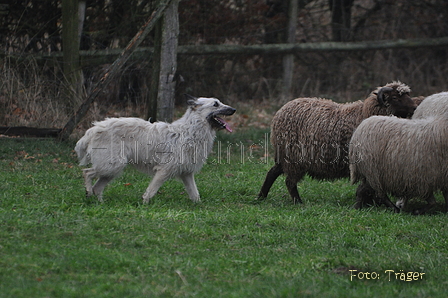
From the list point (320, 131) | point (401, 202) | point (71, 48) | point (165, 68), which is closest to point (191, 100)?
point (320, 131)

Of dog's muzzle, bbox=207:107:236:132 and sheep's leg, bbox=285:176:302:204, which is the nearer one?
dog's muzzle, bbox=207:107:236:132

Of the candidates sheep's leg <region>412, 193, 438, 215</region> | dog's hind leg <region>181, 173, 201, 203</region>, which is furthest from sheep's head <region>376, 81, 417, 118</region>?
dog's hind leg <region>181, 173, 201, 203</region>

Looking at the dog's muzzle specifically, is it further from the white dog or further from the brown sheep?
the brown sheep

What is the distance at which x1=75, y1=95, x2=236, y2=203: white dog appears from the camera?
272 inches

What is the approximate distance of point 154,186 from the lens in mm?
6949

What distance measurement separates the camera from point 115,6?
13031 mm

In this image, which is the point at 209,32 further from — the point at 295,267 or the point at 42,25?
the point at 295,267

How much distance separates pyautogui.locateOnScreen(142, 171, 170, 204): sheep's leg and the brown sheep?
1455 mm

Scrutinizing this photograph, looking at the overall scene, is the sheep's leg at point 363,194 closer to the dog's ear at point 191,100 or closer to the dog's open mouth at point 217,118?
the dog's open mouth at point 217,118

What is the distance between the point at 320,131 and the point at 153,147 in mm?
2076

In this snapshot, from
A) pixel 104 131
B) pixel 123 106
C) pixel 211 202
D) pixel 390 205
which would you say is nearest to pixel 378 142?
pixel 390 205

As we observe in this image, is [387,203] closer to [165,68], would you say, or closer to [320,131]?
[320,131]

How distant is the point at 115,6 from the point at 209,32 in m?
2.25

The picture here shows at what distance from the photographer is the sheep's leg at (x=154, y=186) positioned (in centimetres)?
688
